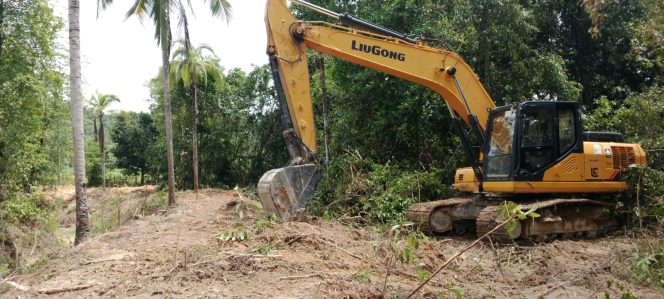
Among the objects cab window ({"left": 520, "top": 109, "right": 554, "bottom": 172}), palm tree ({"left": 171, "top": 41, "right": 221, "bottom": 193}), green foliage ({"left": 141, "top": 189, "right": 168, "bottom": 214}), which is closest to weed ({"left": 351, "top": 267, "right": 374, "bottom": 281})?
cab window ({"left": 520, "top": 109, "right": 554, "bottom": 172})

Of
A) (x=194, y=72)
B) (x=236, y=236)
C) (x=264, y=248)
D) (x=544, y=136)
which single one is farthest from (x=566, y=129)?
(x=194, y=72)

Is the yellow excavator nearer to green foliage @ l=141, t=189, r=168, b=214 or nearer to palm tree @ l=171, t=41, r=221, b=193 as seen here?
green foliage @ l=141, t=189, r=168, b=214

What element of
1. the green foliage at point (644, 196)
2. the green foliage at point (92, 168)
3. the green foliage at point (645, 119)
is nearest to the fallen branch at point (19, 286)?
the green foliage at point (644, 196)

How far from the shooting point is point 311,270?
6043 millimetres

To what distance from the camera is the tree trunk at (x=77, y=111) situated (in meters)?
10.8

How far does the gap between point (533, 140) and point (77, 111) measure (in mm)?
9059

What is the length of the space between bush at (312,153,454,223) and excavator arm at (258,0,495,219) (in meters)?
1.89

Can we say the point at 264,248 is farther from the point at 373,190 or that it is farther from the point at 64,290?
the point at 373,190

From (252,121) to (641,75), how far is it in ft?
61.1

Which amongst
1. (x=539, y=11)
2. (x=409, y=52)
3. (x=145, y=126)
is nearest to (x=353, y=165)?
(x=409, y=52)

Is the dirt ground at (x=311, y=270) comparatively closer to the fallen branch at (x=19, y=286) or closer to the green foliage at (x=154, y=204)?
the fallen branch at (x=19, y=286)

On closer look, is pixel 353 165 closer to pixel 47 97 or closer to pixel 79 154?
pixel 79 154

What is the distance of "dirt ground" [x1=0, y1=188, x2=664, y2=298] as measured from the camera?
18.1ft

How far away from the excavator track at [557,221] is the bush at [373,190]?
251 cm
